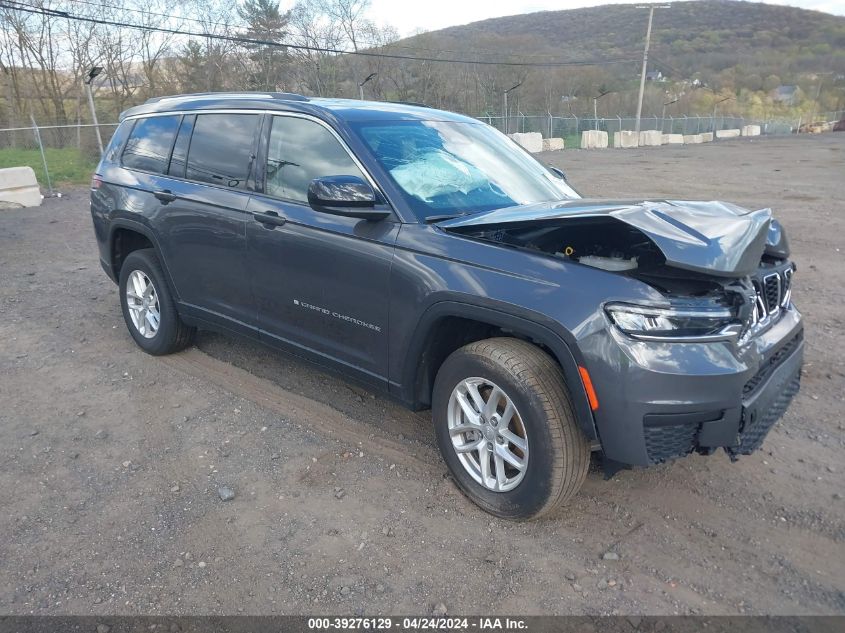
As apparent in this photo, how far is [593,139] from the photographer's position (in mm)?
39500

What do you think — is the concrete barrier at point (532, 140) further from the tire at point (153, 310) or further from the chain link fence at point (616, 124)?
the tire at point (153, 310)

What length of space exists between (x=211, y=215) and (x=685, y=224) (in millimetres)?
2911

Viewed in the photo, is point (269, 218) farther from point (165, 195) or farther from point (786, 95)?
point (786, 95)

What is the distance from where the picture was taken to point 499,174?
390 cm

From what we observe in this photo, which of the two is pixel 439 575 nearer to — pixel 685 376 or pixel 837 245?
pixel 685 376

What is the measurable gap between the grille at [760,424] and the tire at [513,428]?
0.65 meters

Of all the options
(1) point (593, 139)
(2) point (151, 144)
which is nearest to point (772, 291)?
(2) point (151, 144)

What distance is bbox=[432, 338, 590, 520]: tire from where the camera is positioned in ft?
9.14

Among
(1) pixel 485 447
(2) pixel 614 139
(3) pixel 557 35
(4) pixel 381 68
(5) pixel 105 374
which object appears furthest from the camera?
(3) pixel 557 35

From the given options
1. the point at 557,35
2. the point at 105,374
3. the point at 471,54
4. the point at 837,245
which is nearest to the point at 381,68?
the point at 471,54

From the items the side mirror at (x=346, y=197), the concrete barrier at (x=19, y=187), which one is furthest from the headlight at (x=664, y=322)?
the concrete barrier at (x=19, y=187)

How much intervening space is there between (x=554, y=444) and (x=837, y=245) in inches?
313

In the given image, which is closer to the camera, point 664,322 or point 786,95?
point 664,322

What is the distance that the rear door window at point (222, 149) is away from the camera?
4090mm
